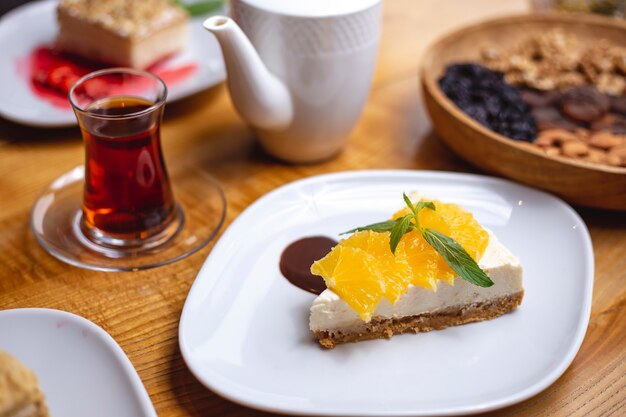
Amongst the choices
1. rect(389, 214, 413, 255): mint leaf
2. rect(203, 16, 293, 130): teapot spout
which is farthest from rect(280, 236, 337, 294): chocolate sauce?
rect(203, 16, 293, 130): teapot spout

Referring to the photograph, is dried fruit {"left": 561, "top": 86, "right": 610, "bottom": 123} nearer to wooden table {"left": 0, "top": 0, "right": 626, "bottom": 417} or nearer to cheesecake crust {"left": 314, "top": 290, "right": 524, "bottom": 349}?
wooden table {"left": 0, "top": 0, "right": 626, "bottom": 417}

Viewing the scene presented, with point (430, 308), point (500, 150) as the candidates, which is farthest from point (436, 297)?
point (500, 150)

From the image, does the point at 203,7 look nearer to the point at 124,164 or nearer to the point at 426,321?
the point at 124,164

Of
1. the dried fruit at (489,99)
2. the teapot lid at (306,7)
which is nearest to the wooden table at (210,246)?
the dried fruit at (489,99)

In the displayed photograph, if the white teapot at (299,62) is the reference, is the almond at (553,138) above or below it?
below

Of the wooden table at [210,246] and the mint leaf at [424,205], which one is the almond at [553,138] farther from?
the mint leaf at [424,205]

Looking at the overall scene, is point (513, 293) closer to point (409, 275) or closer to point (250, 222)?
point (409, 275)

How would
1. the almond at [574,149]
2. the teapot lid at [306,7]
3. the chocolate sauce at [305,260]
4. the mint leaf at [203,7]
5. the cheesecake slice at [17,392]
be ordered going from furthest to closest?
1. the mint leaf at [203,7]
2. the almond at [574,149]
3. the teapot lid at [306,7]
4. the chocolate sauce at [305,260]
5. the cheesecake slice at [17,392]

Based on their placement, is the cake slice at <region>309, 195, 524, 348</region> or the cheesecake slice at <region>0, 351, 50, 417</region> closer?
the cheesecake slice at <region>0, 351, 50, 417</region>
